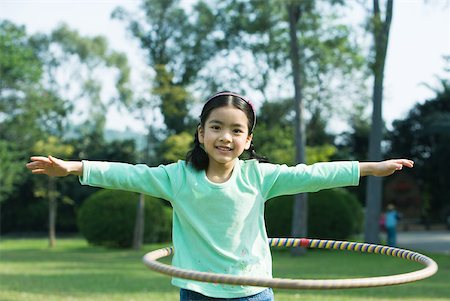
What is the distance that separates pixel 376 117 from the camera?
21047mm

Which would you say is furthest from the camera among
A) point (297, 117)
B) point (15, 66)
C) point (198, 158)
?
point (15, 66)

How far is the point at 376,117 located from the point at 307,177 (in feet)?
58.5

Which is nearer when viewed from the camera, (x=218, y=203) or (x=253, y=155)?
(x=218, y=203)

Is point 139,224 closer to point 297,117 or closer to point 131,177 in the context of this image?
point 297,117

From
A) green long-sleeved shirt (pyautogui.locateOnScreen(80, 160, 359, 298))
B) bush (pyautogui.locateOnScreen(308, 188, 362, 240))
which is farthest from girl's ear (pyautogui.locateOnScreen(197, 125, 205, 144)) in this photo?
bush (pyautogui.locateOnScreen(308, 188, 362, 240))

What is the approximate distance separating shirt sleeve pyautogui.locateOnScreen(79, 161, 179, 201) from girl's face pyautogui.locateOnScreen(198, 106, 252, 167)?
0.27 m

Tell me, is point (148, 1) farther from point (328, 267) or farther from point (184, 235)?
point (184, 235)

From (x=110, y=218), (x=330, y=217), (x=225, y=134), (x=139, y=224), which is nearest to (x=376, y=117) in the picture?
(x=330, y=217)

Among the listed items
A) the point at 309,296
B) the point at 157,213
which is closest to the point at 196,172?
the point at 309,296

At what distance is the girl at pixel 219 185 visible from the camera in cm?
351

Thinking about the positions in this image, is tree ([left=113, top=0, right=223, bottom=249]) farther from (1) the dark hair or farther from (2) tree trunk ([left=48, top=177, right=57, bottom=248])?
(1) the dark hair

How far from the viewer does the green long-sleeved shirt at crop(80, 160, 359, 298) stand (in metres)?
3.51

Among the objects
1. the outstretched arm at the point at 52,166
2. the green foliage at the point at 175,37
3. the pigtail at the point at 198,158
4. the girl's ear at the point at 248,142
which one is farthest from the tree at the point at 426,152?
the outstretched arm at the point at 52,166

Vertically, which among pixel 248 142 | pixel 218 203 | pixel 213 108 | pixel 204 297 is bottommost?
pixel 204 297
